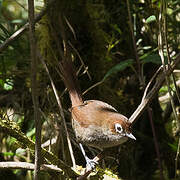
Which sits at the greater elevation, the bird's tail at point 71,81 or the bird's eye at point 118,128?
the bird's tail at point 71,81

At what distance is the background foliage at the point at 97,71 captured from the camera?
9.36ft

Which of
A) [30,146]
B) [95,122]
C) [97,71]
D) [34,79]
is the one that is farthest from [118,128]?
[34,79]

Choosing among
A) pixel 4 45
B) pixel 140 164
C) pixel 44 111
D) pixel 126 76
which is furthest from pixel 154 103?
pixel 4 45

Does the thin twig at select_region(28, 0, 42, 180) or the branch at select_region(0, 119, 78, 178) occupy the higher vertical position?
the thin twig at select_region(28, 0, 42, 180)

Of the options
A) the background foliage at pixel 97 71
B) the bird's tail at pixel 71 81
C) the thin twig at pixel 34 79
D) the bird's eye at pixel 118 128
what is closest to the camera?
the thin twig at pixel 34 79

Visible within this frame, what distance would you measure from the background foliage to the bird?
13.4 inches

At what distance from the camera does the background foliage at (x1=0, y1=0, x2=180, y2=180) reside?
9.36 ft

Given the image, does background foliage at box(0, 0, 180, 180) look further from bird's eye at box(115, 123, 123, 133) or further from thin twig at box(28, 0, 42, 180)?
thin twig at box(28, 0, 42, 180)

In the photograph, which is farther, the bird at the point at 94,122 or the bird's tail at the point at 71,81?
the bird's tail at the point at 71,81

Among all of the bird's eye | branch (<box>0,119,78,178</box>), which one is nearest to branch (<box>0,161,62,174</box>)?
branch (<box>0,119,78,178</box>)

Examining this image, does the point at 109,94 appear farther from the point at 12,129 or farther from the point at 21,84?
the point at 12,129

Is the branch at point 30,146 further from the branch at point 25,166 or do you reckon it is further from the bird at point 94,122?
the bird at point 94,122

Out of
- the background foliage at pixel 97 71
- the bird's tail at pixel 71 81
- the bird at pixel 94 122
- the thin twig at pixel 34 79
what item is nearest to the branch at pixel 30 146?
the thin twig at pixel 34 79

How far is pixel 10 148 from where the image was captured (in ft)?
10.1
